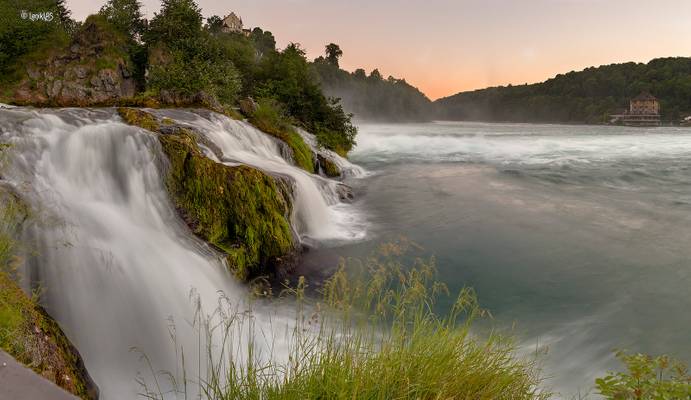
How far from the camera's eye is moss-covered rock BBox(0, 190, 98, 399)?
3045 mm

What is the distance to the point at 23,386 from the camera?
72.3 inches

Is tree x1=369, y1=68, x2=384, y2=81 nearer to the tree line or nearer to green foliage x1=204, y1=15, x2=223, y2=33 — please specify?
green foliage x1=204, y1=15, x2=223, y2=33

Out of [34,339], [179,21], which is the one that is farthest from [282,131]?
[179,21]

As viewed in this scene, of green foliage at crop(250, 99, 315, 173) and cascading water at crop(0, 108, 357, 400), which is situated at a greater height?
green foliage at crop(250, 99, 315, 173)

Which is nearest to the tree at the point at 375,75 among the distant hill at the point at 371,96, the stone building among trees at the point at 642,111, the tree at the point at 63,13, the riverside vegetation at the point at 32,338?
the distant hill at the point at 371,96

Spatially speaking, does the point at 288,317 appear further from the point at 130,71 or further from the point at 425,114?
the point at 425,114

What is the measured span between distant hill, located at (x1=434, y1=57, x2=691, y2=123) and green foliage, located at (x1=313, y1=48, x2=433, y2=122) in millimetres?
39349

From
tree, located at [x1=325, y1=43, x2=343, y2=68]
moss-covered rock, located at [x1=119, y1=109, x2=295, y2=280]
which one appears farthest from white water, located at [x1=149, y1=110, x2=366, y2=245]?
tree, located at [x1=325, y1=43, x2=343, y2=68]

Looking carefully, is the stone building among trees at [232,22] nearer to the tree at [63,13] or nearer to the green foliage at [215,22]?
the green foliage at [215,22]

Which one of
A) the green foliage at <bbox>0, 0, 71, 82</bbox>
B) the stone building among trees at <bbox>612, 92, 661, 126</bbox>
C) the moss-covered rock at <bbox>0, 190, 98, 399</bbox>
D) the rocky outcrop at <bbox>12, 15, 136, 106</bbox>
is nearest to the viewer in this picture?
the moss-covered rock at <bbox>0, 190, 98, 399</bbox>

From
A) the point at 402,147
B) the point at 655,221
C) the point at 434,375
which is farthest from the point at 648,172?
the point at 434,375

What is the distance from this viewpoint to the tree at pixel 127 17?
3881cm

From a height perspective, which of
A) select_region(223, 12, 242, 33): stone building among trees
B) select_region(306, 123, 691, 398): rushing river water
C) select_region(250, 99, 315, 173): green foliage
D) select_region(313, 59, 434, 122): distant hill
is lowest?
select_region(306, 123, 691, 398): rushing river water

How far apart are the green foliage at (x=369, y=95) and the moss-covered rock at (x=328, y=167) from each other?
112 metres
